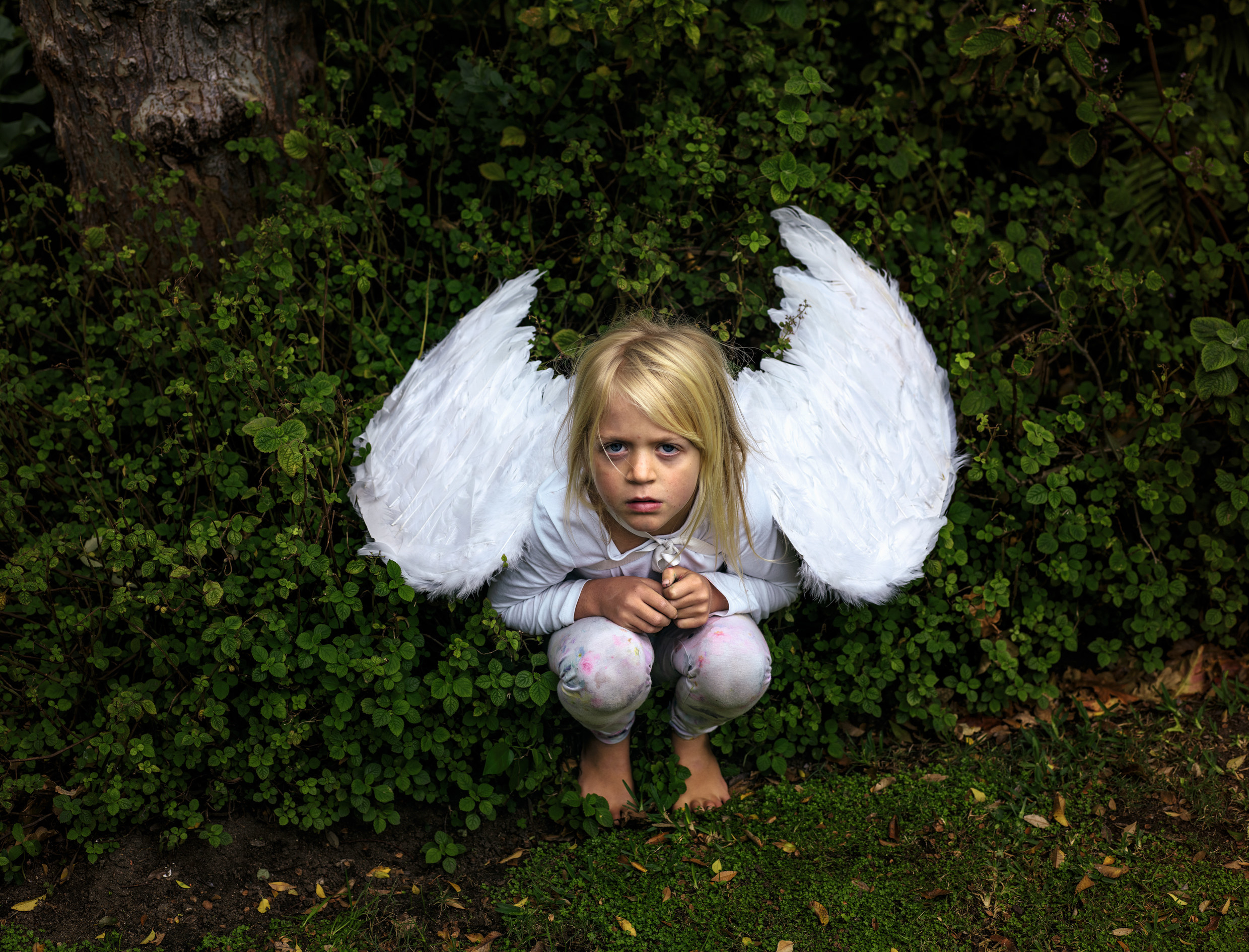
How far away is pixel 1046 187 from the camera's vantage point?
12.9 feet

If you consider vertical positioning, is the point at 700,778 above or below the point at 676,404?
below

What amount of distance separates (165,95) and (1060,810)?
359 cm

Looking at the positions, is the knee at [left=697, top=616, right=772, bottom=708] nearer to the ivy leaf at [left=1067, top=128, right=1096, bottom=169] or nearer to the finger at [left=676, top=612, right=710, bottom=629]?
the finger at [left=676, top=612, right=710, bottom=629]

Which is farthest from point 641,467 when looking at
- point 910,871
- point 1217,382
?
point 1217,382

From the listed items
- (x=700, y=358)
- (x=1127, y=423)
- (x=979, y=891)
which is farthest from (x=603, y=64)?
(x=979, y=891)

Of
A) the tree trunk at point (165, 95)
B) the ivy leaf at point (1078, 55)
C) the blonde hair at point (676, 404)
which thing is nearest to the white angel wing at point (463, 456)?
the blonde hair at point (676, 404)

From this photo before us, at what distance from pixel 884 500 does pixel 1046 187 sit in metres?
1.88

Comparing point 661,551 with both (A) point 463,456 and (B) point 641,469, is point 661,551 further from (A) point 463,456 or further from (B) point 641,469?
(A) point 463,456

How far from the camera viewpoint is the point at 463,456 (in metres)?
2.80

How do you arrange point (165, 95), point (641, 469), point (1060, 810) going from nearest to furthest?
point (641, 469) → point (1060, 810) → point (165, 95)

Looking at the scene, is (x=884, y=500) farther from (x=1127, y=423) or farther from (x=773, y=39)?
(x=773, y=39)

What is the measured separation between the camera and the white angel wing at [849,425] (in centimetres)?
270

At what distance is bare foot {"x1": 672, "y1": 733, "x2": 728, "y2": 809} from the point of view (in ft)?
9.34

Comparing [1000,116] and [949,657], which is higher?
[1000,116]
